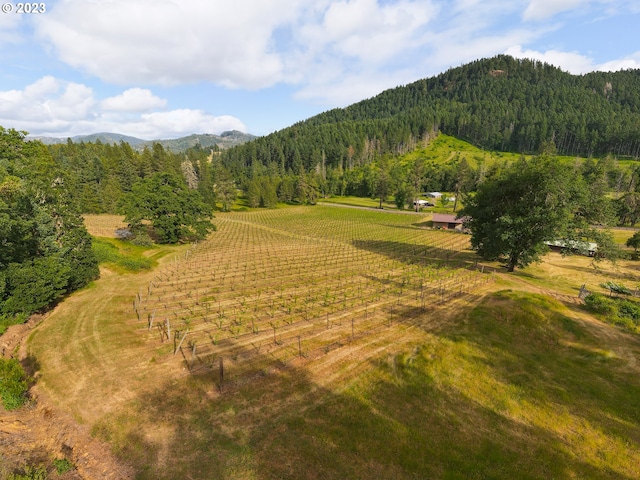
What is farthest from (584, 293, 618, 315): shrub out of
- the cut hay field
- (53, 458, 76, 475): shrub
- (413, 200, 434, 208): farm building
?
(413, 200, 434, 208): farm building

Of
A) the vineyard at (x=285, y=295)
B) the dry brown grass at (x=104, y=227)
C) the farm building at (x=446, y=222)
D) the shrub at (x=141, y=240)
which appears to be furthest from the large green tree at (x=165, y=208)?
the farm building at (x=446, y=222)

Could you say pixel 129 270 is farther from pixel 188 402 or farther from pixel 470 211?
pixel 470 211

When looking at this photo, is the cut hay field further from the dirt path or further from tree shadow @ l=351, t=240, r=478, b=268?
tree shadow @ l=351, t=240, r=478, b=268

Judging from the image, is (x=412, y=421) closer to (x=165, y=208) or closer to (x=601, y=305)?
(x=601, y=305)

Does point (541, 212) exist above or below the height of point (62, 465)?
above

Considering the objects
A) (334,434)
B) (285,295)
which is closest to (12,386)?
(334,434)

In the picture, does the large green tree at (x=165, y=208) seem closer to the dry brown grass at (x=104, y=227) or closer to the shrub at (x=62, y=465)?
the dry brown grass at (x=104, y=227)
